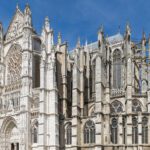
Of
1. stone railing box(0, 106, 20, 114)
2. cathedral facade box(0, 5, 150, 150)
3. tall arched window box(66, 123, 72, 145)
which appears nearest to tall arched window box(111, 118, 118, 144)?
cathedral facade box(0, 5, 150, 150)

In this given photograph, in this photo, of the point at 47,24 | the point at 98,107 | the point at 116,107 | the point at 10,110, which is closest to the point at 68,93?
the point at 116,107

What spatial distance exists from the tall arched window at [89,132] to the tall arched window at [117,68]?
6.45m

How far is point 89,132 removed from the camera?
131 feet

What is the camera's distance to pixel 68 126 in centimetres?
4131

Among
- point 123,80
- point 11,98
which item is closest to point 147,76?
point 123,80

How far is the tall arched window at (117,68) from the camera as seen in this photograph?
4488 cm

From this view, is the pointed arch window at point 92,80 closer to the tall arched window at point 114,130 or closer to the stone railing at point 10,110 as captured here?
the tall arched window at point 114,130

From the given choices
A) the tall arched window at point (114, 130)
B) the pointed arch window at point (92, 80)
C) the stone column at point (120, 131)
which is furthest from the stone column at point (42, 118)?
the stone column at point (120, 131)

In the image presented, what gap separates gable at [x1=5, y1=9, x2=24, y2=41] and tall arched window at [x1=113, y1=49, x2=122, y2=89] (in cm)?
1170

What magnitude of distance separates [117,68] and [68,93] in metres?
6.48

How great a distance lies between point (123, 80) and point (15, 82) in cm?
1231

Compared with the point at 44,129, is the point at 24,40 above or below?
above

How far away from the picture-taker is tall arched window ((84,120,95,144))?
39656mm

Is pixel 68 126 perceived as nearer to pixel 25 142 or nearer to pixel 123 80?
pixel 25 142
